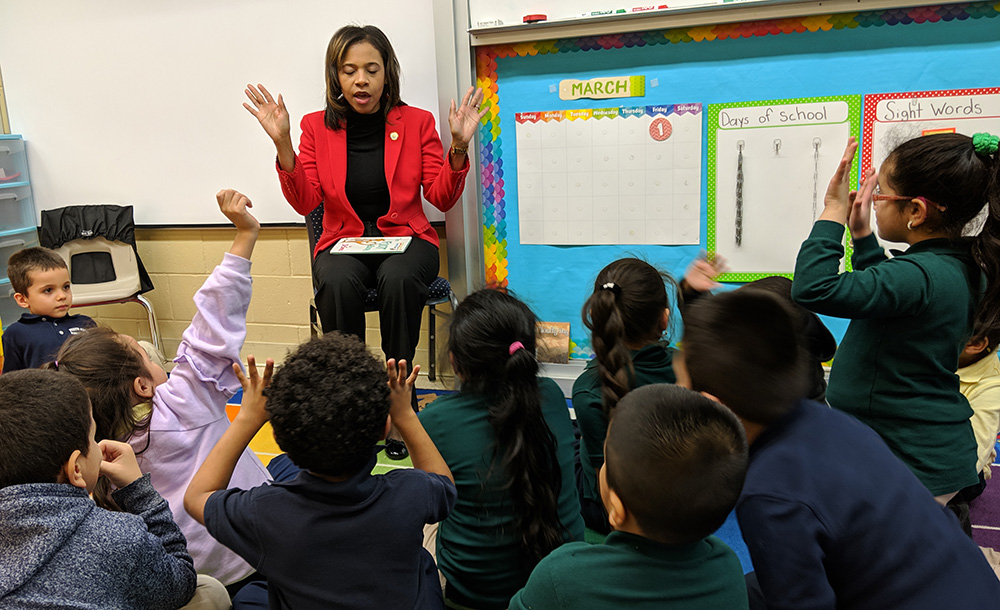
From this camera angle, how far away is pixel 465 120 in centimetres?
253

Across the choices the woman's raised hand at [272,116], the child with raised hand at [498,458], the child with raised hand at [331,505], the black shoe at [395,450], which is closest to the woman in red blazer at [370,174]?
the woman's raised hand at [272,116]

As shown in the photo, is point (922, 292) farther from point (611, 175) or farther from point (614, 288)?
point (611, 175)

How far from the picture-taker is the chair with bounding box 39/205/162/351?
334cm

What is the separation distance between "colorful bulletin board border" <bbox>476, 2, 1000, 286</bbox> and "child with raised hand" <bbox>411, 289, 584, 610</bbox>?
4.05 ft

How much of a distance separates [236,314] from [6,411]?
0.53 metres

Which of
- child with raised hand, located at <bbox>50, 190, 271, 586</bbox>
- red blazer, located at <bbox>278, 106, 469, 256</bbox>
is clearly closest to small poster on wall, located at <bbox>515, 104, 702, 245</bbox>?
red blazer, located at <bbox>278, 106, 469, 256</bbox>

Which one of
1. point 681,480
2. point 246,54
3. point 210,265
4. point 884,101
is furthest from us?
point 210,265

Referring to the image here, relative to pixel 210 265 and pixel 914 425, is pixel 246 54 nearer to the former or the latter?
pixel 210 265

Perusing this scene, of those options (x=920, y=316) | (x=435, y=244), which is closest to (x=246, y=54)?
(x=435, y=244)

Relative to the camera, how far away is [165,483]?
1.30 m

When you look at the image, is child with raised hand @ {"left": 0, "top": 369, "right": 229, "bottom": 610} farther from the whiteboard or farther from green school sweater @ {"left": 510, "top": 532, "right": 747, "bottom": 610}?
the whiteboard

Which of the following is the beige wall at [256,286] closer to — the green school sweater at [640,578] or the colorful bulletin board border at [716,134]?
the colorful bulletin board border at [716,134]

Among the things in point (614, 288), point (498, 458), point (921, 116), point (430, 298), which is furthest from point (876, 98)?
point (498, 458)

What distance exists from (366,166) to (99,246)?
1654mm
